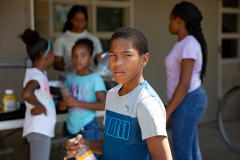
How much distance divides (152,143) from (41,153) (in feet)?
4.04

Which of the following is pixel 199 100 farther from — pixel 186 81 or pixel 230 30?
pixel 230 30

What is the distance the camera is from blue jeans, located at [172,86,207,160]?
2119mm

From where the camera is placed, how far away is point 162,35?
4.54m

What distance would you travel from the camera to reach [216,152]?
3.74 metres

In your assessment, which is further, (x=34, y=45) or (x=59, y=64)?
(x=59, y=64)

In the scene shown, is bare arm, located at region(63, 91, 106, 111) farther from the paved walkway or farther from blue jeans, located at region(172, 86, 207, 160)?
the paved walkway

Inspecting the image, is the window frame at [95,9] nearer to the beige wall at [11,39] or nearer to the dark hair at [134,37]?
the beige wall at [11,39]

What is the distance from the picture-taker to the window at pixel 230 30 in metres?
5.19

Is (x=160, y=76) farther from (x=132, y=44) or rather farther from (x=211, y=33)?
(x=132, y=44)

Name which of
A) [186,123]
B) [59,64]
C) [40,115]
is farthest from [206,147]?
[40,115]

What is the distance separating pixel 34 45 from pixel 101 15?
2.20 metres

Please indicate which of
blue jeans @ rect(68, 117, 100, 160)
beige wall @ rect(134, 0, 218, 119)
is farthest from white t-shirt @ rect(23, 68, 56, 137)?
beige wall @ rect(134, 0, 218, 119)

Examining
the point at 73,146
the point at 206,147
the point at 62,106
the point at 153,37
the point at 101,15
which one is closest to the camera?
the point at 73,146

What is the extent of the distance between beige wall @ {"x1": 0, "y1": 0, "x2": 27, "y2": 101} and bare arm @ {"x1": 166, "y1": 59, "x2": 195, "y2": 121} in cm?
195
